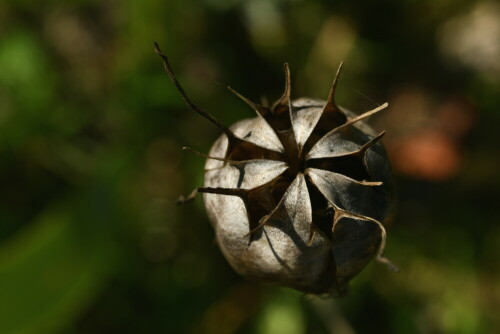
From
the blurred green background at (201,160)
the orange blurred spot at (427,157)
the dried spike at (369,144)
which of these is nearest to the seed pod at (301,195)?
the dried spike at (369,144)

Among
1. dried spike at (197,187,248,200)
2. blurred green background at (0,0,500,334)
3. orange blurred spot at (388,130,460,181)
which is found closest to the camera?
dried spike at (197,187,248,200)

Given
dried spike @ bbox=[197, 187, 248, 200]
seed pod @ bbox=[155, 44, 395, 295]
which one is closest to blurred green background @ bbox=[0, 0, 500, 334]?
seed pod @ bbox=[155, 44, 395, 295]

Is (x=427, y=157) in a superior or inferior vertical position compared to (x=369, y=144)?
→ inferior

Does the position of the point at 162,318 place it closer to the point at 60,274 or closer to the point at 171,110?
the point at 60,274

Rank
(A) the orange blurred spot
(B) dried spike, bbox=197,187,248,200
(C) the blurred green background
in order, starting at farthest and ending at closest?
(A) the orange blurred spot
(C) the blurred green background
(B) dried spike, bbox=197,187,248,200

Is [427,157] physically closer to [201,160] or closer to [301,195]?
[201,160]

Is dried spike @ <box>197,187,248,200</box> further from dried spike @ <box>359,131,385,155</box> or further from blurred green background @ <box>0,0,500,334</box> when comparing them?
blurred green background @ <box>0,0,500,334</box>

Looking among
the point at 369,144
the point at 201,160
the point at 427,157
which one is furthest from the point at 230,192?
the point at 427,157

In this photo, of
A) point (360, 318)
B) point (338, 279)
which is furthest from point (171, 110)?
point (338, 279)
